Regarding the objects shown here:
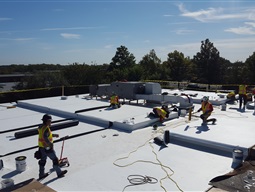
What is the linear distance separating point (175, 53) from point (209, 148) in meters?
47.3

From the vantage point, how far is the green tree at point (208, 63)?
169 ft

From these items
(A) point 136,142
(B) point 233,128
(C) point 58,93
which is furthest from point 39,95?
(B) point 233,128

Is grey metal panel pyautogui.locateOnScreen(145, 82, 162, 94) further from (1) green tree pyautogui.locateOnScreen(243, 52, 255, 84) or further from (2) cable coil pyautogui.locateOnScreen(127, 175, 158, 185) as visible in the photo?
(1) green tree pyautogui.locateOnScreen(243, 52, 255, 84)

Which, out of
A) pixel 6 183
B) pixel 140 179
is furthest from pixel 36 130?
pixel 140 179

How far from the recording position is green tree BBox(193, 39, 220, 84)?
51656 millimetres

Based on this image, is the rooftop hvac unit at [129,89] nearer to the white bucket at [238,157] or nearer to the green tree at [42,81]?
the white bucket at [238,157]

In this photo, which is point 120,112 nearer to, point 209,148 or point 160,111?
point 160,111

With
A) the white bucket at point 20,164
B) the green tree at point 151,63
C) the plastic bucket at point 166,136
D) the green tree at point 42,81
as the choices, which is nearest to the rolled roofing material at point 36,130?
the white bucket at point 20,164

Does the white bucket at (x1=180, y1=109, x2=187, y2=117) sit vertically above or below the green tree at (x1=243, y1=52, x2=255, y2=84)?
below

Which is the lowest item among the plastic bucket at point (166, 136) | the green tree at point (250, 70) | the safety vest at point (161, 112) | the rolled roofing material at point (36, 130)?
the rolled roofing material at point (36, 130)

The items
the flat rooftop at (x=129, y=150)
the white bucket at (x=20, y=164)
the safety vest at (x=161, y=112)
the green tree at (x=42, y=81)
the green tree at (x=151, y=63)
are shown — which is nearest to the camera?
the flat rooftop at (x=129, y=150)

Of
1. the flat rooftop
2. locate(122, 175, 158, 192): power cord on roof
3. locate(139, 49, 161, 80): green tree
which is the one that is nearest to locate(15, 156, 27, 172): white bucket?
the flat rooftop

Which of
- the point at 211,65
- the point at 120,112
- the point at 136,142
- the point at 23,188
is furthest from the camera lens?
the point at 211,65

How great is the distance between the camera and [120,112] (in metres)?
13.4
